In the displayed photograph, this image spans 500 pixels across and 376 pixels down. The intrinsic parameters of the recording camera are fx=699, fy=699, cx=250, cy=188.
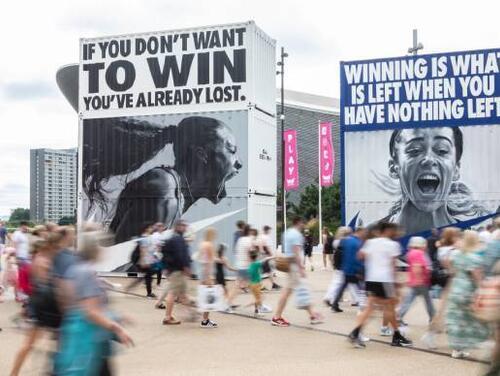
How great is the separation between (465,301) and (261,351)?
257 cm

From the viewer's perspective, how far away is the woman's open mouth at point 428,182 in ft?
58.7

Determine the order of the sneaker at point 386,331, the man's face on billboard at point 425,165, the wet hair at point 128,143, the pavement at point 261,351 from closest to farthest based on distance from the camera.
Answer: the pavement at point 261,351, the sneaker at point 386,331, the wet hair at point 128,143, the man's face on billboard at point 425,165

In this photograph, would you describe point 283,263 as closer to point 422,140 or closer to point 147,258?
point 147,258

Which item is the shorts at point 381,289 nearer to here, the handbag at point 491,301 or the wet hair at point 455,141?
the handbag at point 491,301

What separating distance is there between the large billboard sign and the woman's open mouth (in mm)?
26

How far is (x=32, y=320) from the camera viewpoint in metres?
6.17

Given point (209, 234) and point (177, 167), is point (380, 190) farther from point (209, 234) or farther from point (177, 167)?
point (209, 234)

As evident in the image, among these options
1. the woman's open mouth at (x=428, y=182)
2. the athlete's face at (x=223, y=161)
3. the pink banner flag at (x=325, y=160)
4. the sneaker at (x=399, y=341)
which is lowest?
the sneaker at (x=399, y=341)

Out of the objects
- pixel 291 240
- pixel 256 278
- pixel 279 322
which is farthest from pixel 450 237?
pixel 256 278

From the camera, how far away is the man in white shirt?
8648 mm

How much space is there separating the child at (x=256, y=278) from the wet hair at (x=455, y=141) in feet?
24.7

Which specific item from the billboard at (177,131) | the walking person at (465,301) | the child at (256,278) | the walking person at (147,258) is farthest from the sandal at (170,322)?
the billboard at (177,131)

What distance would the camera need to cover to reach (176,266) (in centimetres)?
1093

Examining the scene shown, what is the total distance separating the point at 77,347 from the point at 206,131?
1272 centimetres
